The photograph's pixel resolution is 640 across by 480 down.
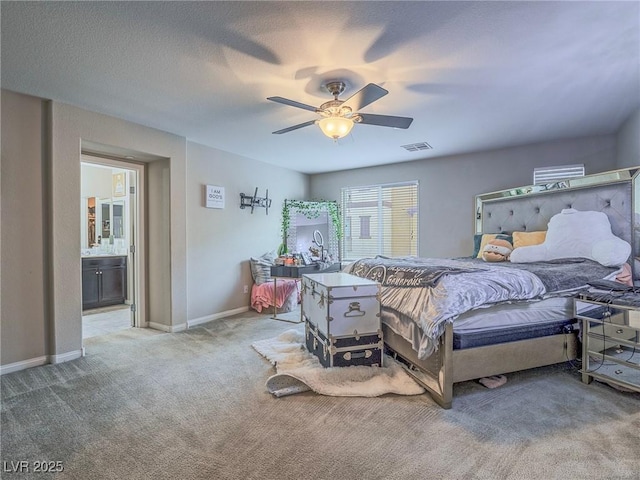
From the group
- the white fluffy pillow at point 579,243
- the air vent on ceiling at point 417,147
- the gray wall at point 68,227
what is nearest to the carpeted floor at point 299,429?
the gray wall at point 68,227

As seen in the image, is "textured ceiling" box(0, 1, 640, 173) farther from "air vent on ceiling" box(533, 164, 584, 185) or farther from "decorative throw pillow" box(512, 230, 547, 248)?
"decorative throw pillow" box(512, 230, 547, 248)

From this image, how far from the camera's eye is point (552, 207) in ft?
12.1

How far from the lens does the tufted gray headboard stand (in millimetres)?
3006

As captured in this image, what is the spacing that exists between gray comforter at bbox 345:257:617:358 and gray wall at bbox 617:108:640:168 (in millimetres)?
1361

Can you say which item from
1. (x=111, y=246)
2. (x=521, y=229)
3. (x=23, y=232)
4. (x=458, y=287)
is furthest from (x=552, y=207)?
(x=111, y=246)

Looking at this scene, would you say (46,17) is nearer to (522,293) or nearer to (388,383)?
(388,383)

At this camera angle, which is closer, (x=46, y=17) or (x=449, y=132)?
(x=46, y=17)

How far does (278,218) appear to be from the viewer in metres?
5.73

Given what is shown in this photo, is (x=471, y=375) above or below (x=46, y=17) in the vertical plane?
below

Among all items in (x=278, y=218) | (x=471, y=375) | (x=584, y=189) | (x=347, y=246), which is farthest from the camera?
(x=347, y=246)

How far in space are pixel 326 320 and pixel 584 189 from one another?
3.09 meters

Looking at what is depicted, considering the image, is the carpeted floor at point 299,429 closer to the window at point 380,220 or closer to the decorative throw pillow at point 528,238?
the decorative throw pillow at point 528,238

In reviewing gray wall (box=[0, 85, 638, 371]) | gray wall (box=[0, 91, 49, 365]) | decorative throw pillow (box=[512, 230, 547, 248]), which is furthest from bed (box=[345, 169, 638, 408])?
gray wall (box=[0, 91, 49, 365])

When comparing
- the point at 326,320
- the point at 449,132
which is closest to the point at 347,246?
the point at 449,132
